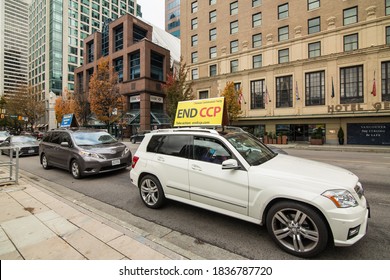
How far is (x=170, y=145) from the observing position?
4.23 m

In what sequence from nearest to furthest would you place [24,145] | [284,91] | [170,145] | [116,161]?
[170,145] < [116,161] < [24,145] < [284,91]

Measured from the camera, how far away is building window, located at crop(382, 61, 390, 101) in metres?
20.6

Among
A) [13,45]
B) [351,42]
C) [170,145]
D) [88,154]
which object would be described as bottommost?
[88,154]

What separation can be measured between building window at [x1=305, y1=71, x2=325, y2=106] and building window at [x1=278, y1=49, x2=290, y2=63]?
11.4 ft

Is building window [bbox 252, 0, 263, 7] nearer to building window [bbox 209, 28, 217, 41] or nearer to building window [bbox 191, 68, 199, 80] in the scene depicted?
building window [bbox 209, 28, 217, 41]

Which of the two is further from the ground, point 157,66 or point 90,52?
point 90,52

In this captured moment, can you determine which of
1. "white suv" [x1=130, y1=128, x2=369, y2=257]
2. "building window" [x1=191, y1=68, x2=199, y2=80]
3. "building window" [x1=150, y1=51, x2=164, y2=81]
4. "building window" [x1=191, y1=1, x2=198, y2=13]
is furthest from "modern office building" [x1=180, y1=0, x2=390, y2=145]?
"white suv" [x1=130, y1=128, x2=369, y2=257]

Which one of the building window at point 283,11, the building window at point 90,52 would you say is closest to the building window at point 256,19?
the building window at point 283,11

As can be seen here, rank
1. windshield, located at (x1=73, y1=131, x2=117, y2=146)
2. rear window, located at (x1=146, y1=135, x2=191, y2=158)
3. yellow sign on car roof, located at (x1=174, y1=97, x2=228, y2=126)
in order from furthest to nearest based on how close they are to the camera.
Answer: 1. windshield, located at (x1=73, y1=131, x2=117, y2=146)
2. yellow sign on car roof, located at (x1=174, y1=97, x2=228, y2=126)
3. rear window, located at (x1=146, y1=135, x2=191, y2=158)

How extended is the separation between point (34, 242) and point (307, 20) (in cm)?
3124

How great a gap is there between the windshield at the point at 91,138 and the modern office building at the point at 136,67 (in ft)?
81.0

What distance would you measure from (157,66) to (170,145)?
37.5 metres

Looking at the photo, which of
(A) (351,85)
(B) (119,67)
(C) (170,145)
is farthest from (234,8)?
(C) (170,145)

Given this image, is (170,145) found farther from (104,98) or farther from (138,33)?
(138,33)
